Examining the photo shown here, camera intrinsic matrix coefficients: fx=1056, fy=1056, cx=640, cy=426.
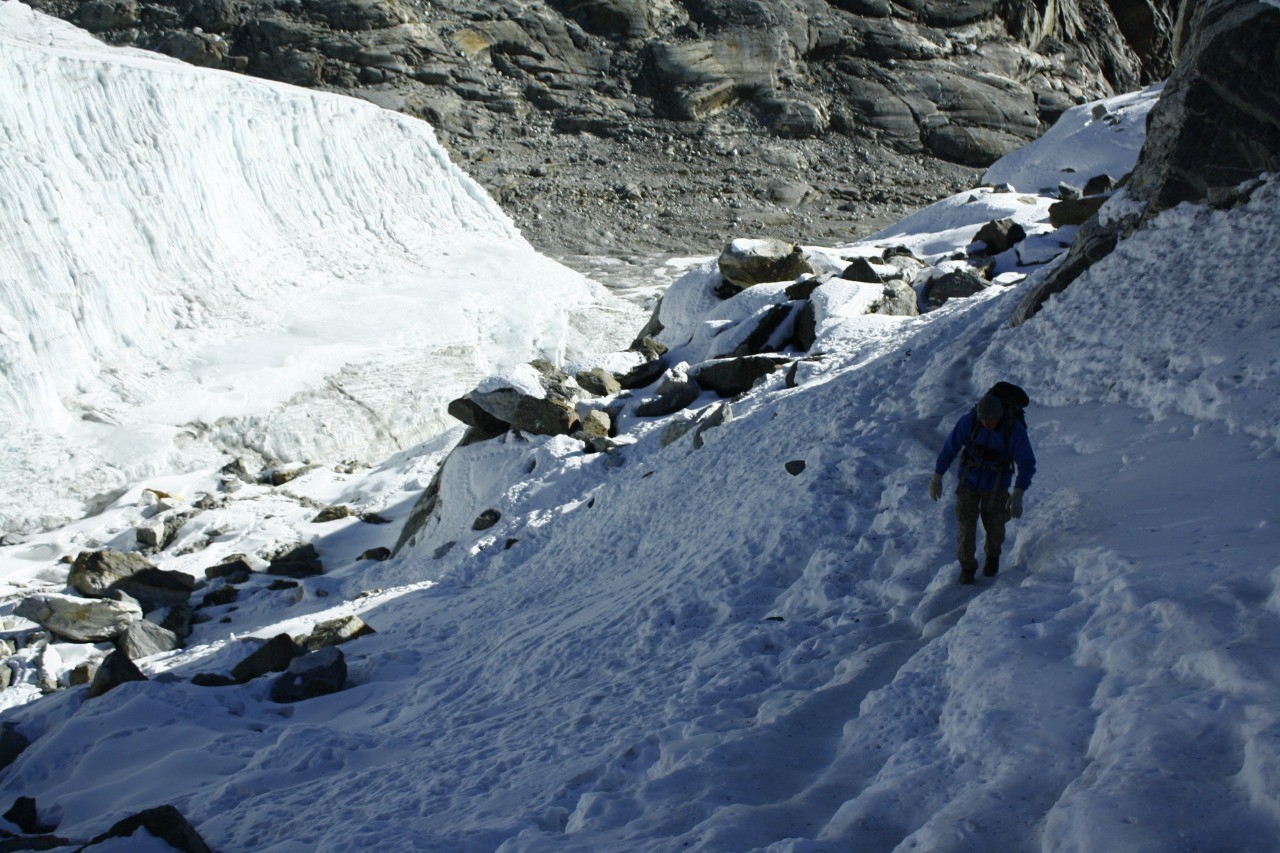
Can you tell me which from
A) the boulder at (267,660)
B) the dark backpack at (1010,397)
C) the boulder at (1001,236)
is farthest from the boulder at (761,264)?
the dark backpack at (1010,397)

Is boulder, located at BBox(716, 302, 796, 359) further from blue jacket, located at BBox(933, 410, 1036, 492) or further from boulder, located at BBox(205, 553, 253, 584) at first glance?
blue jacket, located at BBox(933, 410, 1036, 492)

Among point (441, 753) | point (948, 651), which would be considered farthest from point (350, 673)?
point (948, 651)

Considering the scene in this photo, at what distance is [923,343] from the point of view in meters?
10.0

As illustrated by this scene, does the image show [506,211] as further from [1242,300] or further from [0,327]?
[1242,300]

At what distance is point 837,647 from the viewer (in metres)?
5.41

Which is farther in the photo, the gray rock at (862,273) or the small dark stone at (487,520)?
the gray rock at (862,273)

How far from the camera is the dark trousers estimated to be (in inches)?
209

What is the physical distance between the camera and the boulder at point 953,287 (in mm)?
13508

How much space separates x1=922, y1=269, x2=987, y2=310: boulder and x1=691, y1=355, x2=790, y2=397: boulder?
97.5 inches

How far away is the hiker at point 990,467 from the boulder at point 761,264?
33.6 feet

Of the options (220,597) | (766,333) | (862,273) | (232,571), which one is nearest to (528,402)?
(766,333)

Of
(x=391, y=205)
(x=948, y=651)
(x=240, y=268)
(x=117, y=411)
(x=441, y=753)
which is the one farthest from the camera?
(x=391, y=205)

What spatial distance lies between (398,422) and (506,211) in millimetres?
15196

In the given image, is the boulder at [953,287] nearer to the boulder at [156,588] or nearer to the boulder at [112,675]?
the boulder at [156,588]
